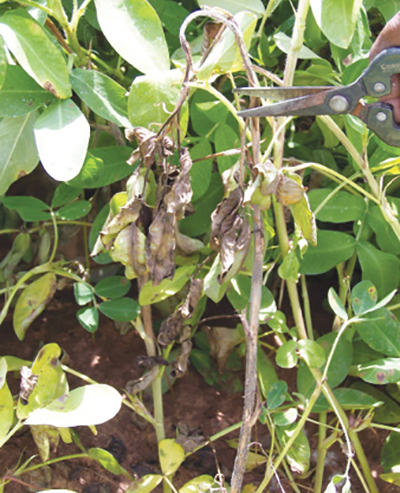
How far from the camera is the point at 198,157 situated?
1032 millimetres

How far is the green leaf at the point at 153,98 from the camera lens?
2.72 feet

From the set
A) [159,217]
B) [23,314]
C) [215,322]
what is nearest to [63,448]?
[23,314]

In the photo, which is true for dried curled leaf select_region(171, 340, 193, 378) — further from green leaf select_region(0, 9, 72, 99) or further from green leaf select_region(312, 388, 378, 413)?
green leaf select_region(0, 9, 72, 99)

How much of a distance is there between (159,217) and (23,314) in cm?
38

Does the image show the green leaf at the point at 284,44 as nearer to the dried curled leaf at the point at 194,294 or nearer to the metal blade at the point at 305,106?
the metal blade at the point at 305,106

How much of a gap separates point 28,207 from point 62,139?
29 cm

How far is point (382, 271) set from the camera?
41.7 inches

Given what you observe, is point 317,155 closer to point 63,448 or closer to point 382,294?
point 382,294

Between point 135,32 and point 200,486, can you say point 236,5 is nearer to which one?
point 135,32

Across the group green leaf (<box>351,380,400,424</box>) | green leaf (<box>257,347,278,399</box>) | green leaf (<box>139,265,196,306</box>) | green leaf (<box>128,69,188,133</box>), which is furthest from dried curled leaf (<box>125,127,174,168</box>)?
green leaf (<box>351,380,400,424</box>)

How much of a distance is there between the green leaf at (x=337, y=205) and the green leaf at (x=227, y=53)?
314 millimetres

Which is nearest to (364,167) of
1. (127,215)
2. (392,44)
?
(392,44)

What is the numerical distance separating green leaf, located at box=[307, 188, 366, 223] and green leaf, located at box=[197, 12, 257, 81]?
31 cm

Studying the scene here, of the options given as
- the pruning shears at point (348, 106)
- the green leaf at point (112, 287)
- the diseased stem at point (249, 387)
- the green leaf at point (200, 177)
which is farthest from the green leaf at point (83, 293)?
the pruning shears at point (348, 106)
